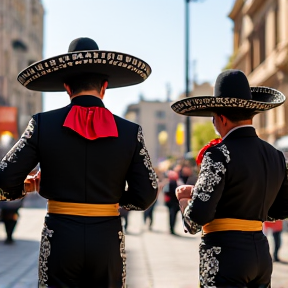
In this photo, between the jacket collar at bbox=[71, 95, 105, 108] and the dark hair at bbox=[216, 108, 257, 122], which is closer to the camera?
the jacket collar at bbox=[71, 95, 105, 108]

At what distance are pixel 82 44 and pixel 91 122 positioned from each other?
1.64ft

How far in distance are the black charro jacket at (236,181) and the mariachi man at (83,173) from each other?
31cm

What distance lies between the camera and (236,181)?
345cm

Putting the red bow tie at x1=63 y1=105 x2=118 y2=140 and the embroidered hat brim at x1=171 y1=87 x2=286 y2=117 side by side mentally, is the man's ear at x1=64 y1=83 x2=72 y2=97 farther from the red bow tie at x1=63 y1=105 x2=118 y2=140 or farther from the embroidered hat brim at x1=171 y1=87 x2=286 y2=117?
the embroidered hat brim at x1=171 y1=87 x2=286 y2=117

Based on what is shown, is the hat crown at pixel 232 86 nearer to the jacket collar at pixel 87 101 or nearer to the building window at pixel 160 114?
the jacket collar at pixel 87 101

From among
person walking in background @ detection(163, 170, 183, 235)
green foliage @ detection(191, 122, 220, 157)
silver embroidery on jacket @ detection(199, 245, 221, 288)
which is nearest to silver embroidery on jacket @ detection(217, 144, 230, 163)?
silver embroidery on jacket @ detection(199, 245, 221, 288)

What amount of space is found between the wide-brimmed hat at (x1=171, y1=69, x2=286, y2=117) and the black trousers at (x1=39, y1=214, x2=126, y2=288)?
0.94 metres

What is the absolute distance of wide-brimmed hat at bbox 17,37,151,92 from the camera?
3.44 metres

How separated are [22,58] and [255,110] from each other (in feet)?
184

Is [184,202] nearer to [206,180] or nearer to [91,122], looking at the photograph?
[206,180]

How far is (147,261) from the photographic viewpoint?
10.6 meters

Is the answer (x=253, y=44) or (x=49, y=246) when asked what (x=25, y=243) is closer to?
(x=49, y=246)

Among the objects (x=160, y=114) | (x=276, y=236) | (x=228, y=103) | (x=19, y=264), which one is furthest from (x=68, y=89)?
(x=160, y=114)

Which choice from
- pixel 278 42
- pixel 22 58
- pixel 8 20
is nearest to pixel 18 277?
pixel 278 42
